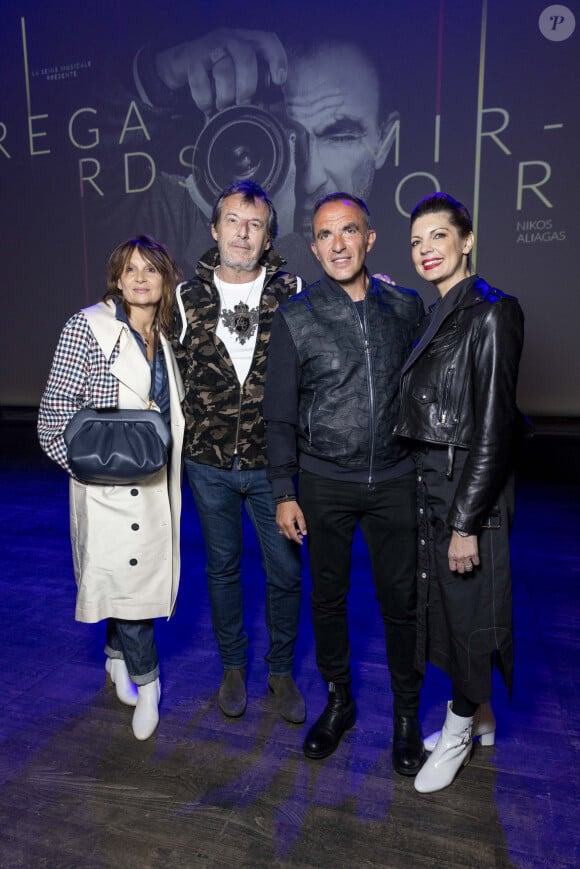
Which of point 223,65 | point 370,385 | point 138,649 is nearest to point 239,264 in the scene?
point 370,385

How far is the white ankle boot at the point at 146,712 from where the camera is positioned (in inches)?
76.2

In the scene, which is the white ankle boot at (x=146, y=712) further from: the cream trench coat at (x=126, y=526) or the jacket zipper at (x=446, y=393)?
the jacket zipper at (x=446, y=393)

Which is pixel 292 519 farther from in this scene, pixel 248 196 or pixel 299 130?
pixel 299 130

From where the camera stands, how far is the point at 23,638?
8.53 feet

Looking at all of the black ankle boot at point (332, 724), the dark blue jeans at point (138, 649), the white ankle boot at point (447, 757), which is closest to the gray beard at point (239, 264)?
the dark blue jeans at point (138, 649)

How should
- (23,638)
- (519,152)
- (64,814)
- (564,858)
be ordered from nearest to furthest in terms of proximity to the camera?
(564,858) → (64,814) → (23,638) → (519,152)

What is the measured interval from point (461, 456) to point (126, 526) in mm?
955

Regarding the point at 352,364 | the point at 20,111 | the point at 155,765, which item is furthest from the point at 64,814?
the point at 20,111

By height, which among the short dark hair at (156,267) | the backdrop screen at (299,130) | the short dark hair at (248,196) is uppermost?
the backdrop screen at (299,130)

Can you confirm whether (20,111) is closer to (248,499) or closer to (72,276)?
(72,276)

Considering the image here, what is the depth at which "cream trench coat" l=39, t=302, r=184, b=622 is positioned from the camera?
6.05 feet

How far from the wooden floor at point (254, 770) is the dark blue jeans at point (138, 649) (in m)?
0.17

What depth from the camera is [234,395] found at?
1.94 m

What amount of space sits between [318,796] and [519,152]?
4.56 m
